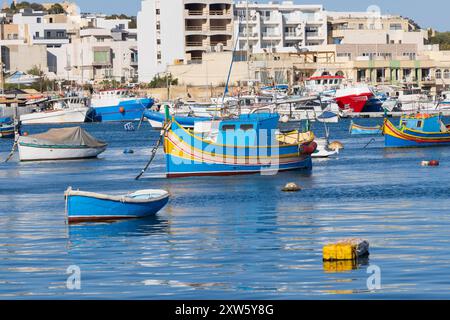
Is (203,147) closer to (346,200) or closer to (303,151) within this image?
(303,151)

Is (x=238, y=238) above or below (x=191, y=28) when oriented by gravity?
below

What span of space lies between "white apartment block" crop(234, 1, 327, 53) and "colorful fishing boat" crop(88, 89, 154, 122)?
79.8 ft

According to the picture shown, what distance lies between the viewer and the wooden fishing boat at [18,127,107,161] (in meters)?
71.6

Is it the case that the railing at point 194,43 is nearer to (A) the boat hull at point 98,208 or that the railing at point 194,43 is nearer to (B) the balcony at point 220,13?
(B) the balcony at point 220,13

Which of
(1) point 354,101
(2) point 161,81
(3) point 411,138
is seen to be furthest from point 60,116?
(3) point 411,138

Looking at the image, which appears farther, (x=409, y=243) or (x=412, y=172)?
(x=412, y=172)

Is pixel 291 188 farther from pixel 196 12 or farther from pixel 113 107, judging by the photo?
pixel 196 12

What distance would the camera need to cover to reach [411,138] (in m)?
73.4

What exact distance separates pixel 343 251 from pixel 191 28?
426ft

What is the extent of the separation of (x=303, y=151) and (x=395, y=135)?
1950 cm

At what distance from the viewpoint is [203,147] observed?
52.8m

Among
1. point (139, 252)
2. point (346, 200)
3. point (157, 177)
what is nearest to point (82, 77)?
point (157, 177)

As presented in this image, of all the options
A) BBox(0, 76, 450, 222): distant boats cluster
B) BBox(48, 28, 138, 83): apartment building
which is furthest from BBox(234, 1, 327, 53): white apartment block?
BBox(0, 76, 450, 222): distant boats cluster
